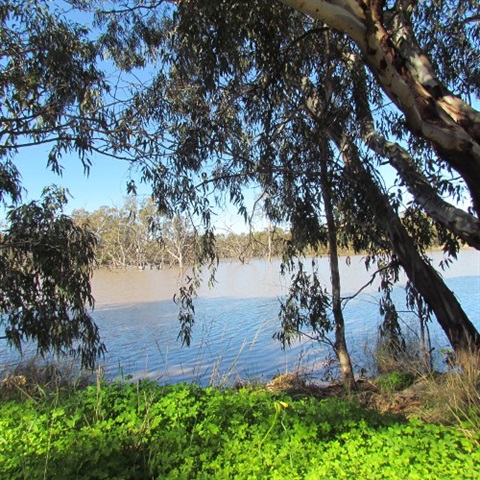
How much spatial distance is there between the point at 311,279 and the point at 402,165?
5.54 feet

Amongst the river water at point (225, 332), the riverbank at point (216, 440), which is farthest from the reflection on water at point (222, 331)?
the riverbank at point (216, 440)

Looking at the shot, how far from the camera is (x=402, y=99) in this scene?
3586 mm

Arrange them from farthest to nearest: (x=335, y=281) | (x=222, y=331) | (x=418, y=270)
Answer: (x=222, y=331), (x=335, y=281), (x=418, y=270)

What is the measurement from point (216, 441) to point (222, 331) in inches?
252

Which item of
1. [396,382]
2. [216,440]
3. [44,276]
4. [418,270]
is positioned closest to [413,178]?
[418,270]

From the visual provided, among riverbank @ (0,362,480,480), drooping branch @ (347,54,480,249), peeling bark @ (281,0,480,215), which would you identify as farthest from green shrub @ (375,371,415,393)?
peeling bark @ (281,0,480,215)

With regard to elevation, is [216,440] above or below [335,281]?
below

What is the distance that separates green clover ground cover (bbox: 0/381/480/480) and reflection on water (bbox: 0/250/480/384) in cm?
113

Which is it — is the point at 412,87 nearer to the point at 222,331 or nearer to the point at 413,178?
the point at 413,178

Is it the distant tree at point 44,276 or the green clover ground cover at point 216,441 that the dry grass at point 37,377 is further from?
the green clover ground cover at point 216,441

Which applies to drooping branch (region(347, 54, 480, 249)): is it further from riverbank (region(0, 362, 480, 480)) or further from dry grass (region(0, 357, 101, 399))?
dry grass (region(0, 357, 101, 399))

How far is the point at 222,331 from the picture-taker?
878 centimetres

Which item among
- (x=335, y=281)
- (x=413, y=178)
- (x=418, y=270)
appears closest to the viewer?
(x=413, y=178)

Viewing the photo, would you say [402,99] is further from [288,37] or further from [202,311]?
[202,311]
